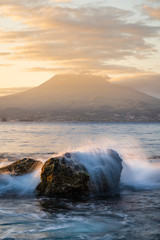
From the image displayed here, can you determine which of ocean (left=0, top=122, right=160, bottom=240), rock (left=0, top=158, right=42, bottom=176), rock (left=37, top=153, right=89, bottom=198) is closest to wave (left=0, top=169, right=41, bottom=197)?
ocean (left=0, top=122, right=160, bottom=240)

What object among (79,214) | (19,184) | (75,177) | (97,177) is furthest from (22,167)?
(79,214)

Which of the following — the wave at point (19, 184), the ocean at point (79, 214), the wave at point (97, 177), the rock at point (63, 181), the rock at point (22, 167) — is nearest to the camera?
the ocean at point (79, 214)

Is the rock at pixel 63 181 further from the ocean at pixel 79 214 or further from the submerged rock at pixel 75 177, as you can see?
the ocean at pixel 79 214

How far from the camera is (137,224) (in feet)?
25.8

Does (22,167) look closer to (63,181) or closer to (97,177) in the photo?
(63,181)

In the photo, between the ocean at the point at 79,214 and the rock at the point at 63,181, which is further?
the rock at the point at 63,181

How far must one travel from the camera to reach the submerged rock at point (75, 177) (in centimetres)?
1077

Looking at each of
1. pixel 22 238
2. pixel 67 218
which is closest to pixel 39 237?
pixel 22 238

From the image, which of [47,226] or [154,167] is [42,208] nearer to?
[47,226]

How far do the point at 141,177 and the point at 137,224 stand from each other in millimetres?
6694

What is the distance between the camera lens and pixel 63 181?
35.8 feet

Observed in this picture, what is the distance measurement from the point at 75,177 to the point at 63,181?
486mm

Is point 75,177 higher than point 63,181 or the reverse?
higher

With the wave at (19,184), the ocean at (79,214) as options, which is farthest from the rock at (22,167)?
the ocean at (79,214)
